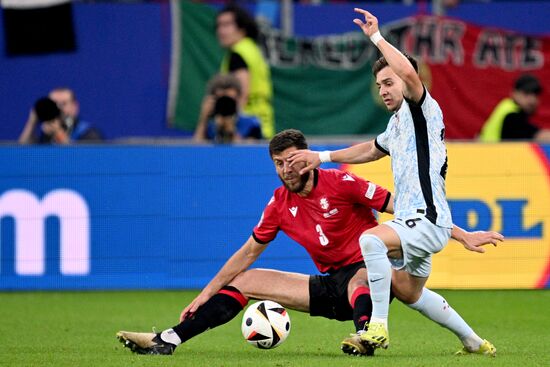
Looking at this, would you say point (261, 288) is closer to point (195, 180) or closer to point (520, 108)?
point (195, 180)

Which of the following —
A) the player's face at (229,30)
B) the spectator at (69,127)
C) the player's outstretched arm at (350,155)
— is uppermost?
the player's face at (229,30)

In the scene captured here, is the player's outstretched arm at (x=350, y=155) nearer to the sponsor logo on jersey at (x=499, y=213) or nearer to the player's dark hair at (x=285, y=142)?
the player's dark hair at (x=285, y=142)

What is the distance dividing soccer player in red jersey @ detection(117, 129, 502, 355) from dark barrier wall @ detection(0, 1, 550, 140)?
329 inches

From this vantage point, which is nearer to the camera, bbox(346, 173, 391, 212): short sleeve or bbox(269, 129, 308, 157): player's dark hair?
bbox(269, 129, 308, 157): player's dark hair

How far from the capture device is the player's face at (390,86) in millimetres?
7488

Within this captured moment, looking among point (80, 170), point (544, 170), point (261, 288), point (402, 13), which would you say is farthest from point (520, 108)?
point (261, 288)

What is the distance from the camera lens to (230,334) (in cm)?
961

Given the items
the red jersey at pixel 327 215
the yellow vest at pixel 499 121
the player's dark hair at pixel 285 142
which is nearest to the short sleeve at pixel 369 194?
the red jersey at pixel 327 215

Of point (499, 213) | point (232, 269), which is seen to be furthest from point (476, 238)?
point (499, 213)

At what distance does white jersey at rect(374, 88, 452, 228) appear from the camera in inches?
291

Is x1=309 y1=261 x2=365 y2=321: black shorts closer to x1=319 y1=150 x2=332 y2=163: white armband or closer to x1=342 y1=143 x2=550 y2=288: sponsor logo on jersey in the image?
x1=319 y1=150 x2=332 y2=163: white armband

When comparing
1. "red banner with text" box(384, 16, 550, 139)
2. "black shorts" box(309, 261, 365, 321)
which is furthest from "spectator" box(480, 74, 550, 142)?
"black shorts" box(309, 261, 365, 321)

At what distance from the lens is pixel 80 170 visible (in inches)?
491

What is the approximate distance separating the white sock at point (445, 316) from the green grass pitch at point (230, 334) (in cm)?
17
